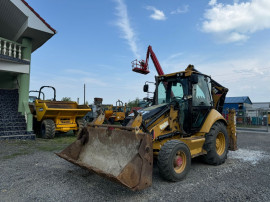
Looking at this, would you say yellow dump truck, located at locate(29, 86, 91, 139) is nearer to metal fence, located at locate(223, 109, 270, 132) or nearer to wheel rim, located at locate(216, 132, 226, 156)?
wheel rim, located at locate(216, 132, 226, 156)

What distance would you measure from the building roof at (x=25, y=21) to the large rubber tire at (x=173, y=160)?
9.03 meters

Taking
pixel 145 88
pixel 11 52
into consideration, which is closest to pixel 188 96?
pixel 145 88

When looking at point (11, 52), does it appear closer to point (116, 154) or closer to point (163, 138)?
point (116, 154)

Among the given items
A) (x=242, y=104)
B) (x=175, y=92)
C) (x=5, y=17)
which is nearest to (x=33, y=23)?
(x=5, y=17)

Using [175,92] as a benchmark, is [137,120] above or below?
below

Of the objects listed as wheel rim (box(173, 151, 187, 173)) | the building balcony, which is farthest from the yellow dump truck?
wheel rim (box(173, 151, 187, 173))

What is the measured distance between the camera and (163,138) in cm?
475

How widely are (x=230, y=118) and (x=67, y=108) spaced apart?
289 inches

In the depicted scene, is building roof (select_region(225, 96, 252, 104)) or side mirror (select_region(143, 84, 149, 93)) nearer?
side mirror (select_region(143, 84, 149, 93))

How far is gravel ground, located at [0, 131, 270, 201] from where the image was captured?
3.46 m

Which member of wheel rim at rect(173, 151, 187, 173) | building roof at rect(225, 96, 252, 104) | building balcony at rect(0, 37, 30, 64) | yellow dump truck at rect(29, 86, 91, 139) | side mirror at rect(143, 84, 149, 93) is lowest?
wheel rim at rect(173, 151, 187, 173)

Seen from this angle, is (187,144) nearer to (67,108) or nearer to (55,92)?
(67,108)

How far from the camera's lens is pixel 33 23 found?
9.85 m

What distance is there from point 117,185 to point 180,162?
51.7 inches
